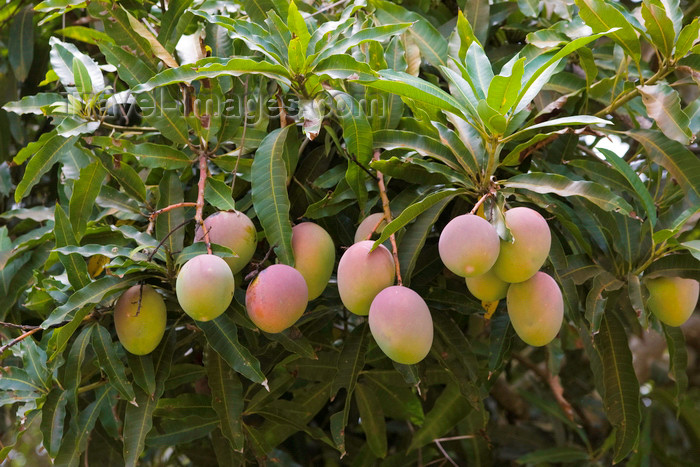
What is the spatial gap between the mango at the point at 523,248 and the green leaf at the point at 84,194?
67 centimetres

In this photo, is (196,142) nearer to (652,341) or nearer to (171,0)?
(171,0)

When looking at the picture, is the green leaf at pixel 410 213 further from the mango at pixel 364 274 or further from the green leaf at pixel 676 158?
the green leaf at pixel 676 158

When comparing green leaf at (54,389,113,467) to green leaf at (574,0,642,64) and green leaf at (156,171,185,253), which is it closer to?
green leaf at (156,171,185,253)

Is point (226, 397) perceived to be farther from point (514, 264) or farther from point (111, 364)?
point (514, 264)

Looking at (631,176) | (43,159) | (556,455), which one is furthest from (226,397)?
(556,455)

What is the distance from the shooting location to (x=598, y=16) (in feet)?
3.88

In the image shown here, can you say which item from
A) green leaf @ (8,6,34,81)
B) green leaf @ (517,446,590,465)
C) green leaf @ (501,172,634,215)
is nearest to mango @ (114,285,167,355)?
green leaf @ (501,172,634,215)

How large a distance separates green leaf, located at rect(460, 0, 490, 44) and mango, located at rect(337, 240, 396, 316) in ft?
2.04

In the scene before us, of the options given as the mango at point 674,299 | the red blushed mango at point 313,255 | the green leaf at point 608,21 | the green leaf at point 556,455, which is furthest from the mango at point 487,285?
the green leaf at point 556,455

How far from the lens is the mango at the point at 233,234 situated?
112 centimetres

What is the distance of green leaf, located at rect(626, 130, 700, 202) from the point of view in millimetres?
1180

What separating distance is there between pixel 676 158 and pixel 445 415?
0.79 m

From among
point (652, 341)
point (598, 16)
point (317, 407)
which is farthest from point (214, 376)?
point (652, 341)

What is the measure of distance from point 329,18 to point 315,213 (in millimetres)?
479
